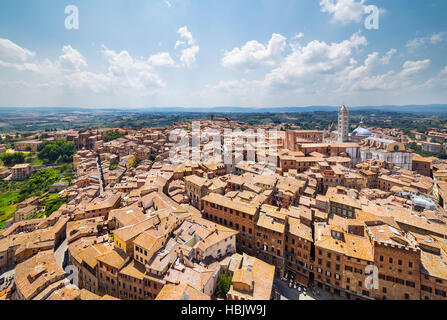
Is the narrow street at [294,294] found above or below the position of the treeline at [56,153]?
below

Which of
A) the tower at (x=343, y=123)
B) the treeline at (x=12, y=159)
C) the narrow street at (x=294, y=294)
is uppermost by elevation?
the tower at (x=343, y=123)

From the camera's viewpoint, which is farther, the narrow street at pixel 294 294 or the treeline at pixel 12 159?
the treeline at pixel 12 159

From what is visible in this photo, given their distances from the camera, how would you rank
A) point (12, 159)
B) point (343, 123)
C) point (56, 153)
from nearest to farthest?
point (343, 123) → point (12, 159) → point (56, 153)

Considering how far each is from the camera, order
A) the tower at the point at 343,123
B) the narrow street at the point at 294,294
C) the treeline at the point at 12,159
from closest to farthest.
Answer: the narrow street at the point at 294,294 → the tower at the point at 343,123 → the treeline at the point at 12,159

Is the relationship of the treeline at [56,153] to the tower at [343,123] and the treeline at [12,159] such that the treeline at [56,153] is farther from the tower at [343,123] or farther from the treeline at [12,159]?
the tower at [343,123]

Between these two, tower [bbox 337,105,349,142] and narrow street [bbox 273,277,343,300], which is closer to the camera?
narrow street [bbox 273,277,343,300]

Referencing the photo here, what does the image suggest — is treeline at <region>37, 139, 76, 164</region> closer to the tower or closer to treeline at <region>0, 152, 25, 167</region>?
treeline at <region>0, 152, 25, 167</region>

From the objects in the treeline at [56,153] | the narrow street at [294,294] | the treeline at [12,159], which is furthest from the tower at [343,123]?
the treeline at [12,159]

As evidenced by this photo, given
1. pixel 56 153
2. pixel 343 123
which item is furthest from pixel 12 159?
pixel 343 123

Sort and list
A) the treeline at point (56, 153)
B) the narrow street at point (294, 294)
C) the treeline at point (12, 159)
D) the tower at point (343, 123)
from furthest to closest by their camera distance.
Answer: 1. the treeline at point (56, 153)
2. the treeline at point (12, 159)
3. the tower at point (343, 123)
4. the narrow street at point (294, 294)

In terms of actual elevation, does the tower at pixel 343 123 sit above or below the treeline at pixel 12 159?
above

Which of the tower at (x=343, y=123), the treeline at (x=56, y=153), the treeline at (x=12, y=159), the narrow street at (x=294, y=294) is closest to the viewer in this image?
the narrow street at (x=294, y=294)

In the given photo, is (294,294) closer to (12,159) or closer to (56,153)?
(56,153)

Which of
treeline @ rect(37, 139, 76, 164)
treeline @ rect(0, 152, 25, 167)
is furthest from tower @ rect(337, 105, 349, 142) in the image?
treeline @ rect(0, 152, 25, 167)
